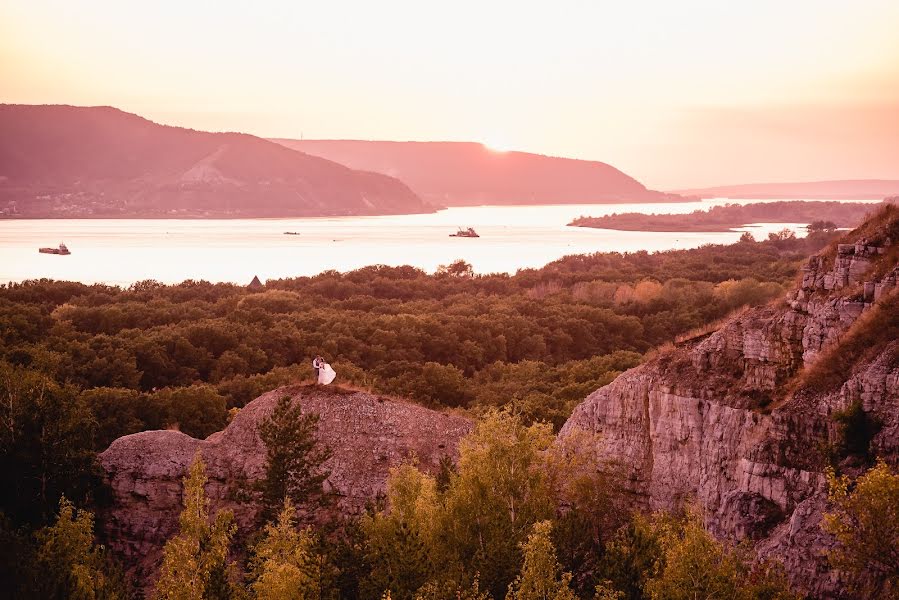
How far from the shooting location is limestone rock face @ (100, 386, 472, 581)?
104 ft

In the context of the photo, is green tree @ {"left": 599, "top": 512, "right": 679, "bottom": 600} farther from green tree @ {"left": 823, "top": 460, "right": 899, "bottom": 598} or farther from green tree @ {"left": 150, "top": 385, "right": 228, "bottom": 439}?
green tree @ {"left": 150, "top": 385, "right": 228, "bottom": 439}

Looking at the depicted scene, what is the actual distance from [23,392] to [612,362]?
39.3 meters

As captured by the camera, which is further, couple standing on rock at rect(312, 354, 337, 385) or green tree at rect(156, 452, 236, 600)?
couple standing on rock at rect(312, 354, 337, 385)

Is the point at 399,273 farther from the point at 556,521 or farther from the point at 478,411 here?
the point at 556,521

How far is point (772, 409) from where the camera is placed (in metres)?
23.3

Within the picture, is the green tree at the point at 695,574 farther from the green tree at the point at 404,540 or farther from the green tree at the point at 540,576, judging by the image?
the green tree at the point at 404,540

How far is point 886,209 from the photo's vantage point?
2630cm

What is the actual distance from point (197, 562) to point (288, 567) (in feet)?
12.8

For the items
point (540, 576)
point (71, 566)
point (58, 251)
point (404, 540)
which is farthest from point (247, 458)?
point (58, 251)

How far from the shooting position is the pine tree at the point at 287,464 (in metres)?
27.8

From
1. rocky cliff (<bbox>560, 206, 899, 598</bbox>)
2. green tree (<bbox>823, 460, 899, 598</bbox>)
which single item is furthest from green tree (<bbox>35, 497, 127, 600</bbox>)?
green tree (<bbox>823, 460, 899, 598</bbox>)

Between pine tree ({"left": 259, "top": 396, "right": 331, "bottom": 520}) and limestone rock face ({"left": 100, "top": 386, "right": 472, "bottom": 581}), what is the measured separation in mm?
2877

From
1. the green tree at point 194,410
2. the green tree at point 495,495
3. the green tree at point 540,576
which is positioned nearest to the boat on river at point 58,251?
the green tree at point 194,410

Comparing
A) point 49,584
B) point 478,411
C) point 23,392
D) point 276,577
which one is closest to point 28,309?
point 23,392
